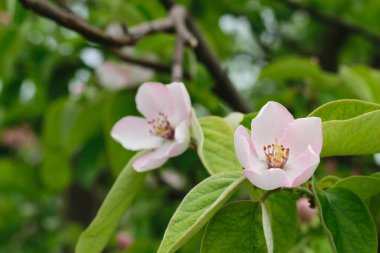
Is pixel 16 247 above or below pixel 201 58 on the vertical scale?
below

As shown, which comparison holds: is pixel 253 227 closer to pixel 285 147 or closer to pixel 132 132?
pixel 285 147

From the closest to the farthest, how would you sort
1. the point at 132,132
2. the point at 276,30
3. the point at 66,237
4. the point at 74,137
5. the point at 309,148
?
the point at 309,148 < the point at 132,132 < the point at 74,137 < the point at 66,237 < the point at 276,30

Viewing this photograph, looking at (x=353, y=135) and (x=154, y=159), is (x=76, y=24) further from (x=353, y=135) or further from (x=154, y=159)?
(x=353, y=135)

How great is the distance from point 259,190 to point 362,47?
240 cm

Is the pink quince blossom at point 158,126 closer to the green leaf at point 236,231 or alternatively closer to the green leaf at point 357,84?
the green leaf at point 236,231

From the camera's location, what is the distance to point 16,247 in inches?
115

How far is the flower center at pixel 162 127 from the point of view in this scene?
917mm

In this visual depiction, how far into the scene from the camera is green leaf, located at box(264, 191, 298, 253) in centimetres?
84

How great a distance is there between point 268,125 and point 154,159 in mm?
181

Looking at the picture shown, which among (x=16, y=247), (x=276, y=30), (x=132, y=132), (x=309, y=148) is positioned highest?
(x=309, y=148)

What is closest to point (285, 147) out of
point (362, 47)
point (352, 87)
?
point (352, 87)

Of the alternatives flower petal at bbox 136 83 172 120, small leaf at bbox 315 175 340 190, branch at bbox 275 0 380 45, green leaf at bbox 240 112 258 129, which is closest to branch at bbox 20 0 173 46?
flower petal at bbox 136 83 172 120

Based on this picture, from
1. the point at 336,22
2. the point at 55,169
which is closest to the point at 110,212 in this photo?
the point at 55,169

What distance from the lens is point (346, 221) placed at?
2.30 ft
